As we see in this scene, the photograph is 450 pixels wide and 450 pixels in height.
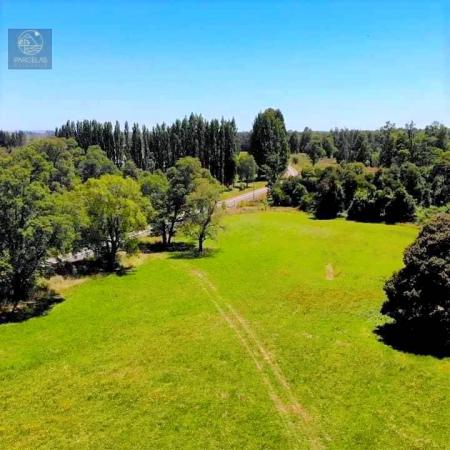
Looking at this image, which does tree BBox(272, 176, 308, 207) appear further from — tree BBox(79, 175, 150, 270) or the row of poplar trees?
tree BBox(79, 175, 150, 270)

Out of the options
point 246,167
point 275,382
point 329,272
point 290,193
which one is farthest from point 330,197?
point 275,382

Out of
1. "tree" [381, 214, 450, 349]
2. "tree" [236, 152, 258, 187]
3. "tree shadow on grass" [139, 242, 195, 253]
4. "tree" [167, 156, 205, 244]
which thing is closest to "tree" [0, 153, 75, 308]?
"tree shadow on grass" [139, 242, 195, 253]

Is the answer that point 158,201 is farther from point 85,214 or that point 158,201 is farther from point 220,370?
point 220,370

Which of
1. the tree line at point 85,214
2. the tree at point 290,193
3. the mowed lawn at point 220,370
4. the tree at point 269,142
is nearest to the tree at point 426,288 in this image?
the mowed lawn at point 220,370

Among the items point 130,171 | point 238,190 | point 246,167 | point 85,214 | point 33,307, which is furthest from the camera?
point 238,190

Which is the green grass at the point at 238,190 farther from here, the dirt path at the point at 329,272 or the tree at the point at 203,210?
the dirt path at the point at 329,272
